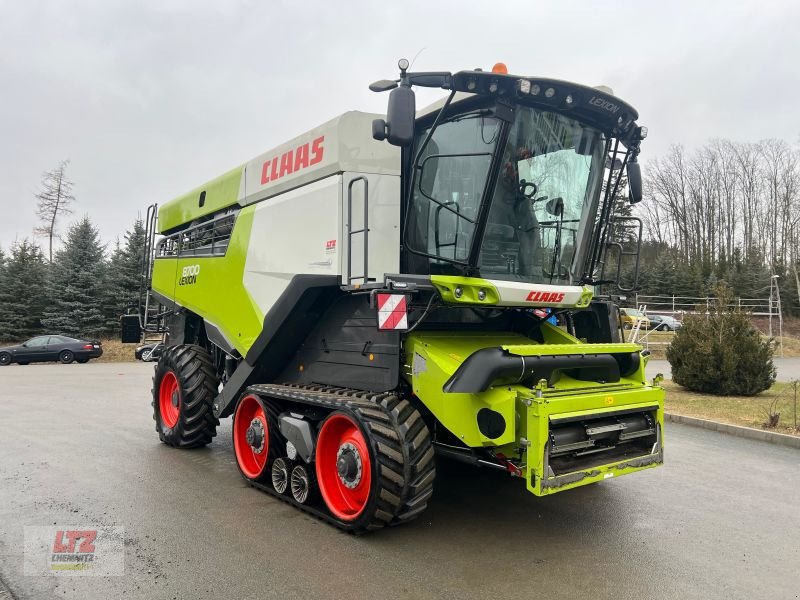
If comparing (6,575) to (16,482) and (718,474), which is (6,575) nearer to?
(16,482)

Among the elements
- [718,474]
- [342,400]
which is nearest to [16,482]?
[342,400]

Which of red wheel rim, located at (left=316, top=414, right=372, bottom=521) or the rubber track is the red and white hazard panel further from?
red wheel rim, located at (left=316, top=414, right=372, bottom=521)

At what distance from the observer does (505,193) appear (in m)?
4.90

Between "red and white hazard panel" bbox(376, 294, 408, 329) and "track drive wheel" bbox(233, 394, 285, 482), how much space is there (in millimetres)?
1840

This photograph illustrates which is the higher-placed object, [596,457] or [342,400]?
[342,400]

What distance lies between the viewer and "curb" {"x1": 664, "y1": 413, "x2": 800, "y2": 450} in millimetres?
7931

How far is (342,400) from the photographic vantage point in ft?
15.7

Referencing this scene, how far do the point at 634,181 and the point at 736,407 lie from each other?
691cm

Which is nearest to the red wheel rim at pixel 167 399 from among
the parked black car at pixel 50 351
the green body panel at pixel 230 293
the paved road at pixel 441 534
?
the paved road at pixel 441 534

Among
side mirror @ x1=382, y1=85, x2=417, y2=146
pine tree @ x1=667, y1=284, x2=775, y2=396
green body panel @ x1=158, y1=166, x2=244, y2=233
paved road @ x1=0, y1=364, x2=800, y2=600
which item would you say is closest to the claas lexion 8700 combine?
side mirror @ x1=382, y1=85, x2=417, y2=146

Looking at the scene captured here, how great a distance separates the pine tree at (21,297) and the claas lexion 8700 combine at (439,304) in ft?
89.7

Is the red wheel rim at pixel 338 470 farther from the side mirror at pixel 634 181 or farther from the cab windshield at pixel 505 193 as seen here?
the side mirror at pixel 634 181

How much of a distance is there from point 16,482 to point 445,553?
456 cm

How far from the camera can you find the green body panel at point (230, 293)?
646 centimetres
